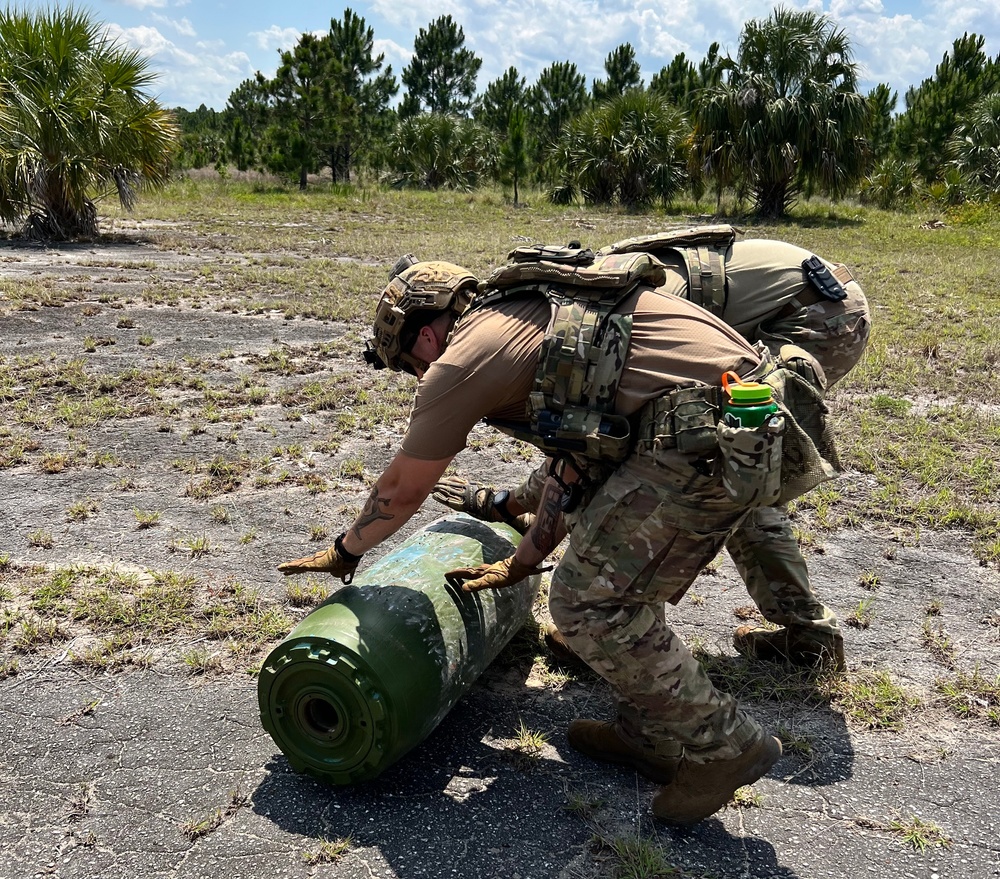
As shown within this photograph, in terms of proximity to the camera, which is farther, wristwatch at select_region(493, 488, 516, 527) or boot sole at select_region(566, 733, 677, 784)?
wristwatch at select_region(493, 488, 516, 527)

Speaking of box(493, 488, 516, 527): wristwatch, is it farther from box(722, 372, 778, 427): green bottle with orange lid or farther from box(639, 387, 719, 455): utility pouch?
box(722, 372, 778, 427): green bottle with orange lid

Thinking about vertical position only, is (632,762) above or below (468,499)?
below

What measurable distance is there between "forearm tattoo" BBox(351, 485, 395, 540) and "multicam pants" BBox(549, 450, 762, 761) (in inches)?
21.6

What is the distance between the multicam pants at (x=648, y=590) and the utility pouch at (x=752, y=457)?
0.42 ft

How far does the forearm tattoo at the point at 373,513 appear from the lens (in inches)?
98.3

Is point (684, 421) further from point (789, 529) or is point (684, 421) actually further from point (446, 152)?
point (446, 152)

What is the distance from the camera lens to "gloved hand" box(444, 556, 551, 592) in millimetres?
2693

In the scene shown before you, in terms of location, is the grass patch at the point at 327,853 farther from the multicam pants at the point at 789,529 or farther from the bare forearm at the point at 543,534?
the multicam pants at the point at 789,529

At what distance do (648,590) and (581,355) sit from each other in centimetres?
68

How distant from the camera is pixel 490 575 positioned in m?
2.74

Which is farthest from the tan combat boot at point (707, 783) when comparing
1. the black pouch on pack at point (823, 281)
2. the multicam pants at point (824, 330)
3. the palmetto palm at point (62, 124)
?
the palmetto palm at point (62, 124)

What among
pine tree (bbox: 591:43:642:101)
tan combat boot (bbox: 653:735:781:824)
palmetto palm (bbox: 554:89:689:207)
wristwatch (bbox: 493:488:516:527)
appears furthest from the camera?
pine tree (bbox: 591:43:642:101)

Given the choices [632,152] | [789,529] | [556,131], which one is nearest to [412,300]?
[789,529]

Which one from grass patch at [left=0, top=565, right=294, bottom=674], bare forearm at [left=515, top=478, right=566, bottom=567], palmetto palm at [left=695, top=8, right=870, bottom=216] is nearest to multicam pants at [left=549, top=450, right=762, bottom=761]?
bare forearm at [left=515, top=478, right=566, bottom=567]
